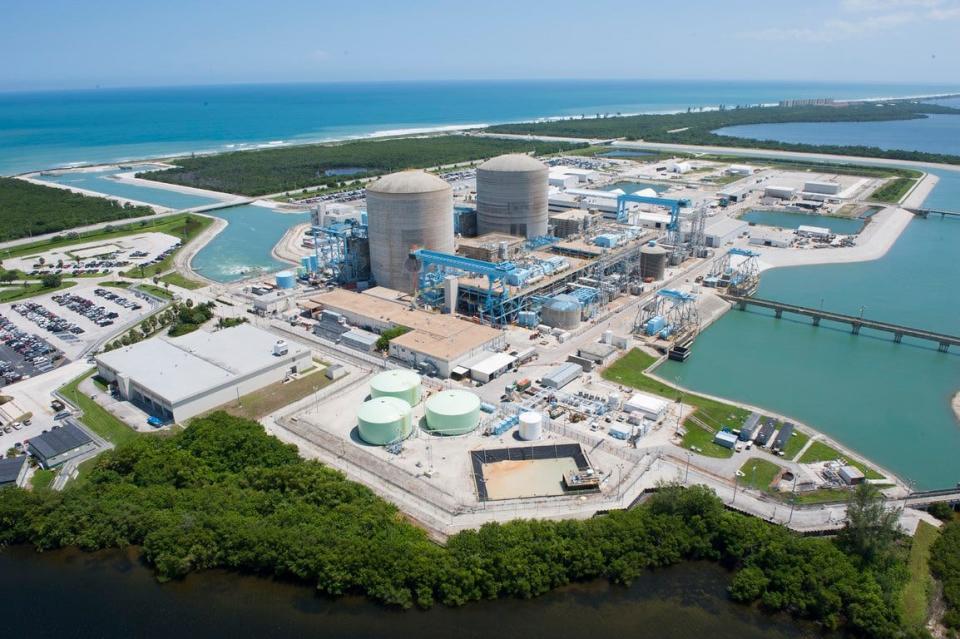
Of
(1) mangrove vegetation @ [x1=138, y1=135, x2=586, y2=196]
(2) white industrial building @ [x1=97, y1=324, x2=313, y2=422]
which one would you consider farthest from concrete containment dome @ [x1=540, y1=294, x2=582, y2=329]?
(1) mangrove vegetation @ [x1=138, y1=135, x2=586, y2=196]

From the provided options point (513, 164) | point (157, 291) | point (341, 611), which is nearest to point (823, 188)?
point (513, 164)

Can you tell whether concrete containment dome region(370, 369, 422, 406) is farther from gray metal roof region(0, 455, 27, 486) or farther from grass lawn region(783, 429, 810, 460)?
grass lawn region(783, 429, 810, 460)

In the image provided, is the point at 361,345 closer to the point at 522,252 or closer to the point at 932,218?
the point at 522,252

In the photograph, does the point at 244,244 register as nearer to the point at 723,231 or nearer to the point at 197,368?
the point at 197,368


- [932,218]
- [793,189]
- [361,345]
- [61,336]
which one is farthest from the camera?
[793,189]

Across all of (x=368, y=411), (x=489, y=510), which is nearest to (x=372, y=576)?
(x=489, y=510)
